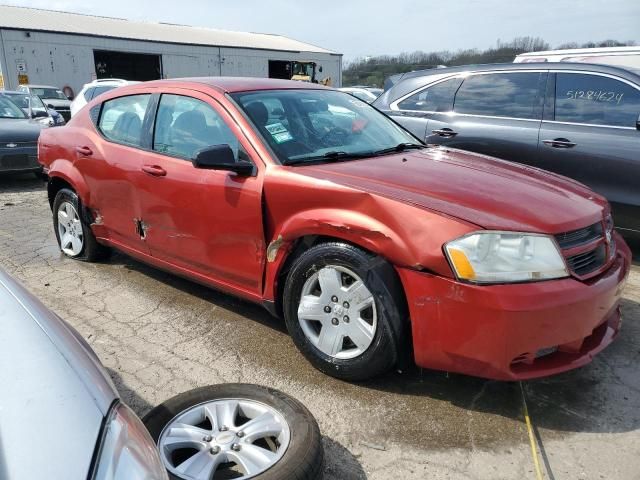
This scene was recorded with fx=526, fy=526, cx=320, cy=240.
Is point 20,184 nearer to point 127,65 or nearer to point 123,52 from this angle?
point 123,52

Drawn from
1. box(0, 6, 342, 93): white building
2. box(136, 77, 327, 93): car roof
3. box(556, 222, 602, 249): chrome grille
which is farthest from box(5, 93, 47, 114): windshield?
box(0, 6, 342, 93): white building

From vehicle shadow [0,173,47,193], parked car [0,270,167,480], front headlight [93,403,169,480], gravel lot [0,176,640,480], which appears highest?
parked car [0,270,167,480]

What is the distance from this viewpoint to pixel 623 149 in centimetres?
447

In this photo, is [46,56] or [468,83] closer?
[468,83]

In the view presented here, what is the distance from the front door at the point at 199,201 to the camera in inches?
121

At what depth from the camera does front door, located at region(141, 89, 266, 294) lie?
3084mm

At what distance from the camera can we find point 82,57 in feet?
96.8

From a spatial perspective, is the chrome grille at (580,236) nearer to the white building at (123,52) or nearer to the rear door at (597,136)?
the rear door at (597,136)

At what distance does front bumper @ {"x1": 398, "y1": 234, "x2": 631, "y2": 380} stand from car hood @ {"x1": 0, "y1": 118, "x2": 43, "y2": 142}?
8032 mm

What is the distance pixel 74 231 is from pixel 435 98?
12.5ft

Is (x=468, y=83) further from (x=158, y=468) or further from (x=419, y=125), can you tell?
(x=158, y=468)

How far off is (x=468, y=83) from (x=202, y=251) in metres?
3.50

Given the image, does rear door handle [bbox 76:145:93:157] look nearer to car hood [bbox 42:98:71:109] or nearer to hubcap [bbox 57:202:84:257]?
hubcap [bbox 57:202:84:257]

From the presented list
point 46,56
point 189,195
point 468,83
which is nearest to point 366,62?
point 46,56
